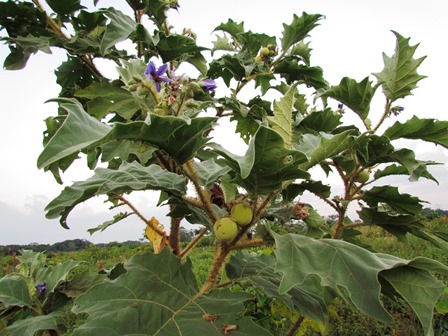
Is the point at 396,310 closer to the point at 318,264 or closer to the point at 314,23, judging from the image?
the point at 314,23

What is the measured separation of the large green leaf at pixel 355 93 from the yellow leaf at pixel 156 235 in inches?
29.0

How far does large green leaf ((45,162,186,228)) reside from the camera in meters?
0.93

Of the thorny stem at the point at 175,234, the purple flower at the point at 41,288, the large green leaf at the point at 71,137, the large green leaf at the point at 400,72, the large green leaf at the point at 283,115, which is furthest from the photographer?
the purple flower at the point at 41,288

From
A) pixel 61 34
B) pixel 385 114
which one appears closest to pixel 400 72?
pixel 385 114

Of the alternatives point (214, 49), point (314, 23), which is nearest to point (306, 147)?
point (314, 23)

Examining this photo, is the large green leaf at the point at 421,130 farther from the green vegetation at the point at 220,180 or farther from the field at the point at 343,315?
the field at the point at 343,315

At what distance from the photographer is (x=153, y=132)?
2.68ft

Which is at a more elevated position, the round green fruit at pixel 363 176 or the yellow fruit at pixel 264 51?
the yellow fruit at pixel 264 51

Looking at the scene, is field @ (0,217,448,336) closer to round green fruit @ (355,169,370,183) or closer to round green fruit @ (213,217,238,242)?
round green fruit @ (355,169,370,183)

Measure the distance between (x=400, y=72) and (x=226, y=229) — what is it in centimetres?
80

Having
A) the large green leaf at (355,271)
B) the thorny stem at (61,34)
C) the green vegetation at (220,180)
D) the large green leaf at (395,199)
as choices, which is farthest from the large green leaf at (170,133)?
the thorny stem at (61,34)

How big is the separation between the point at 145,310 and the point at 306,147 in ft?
1.74

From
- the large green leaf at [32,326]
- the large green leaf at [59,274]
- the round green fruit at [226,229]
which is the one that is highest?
the round green fruit at [226,229]

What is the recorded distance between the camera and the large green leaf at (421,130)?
46.5 inches
